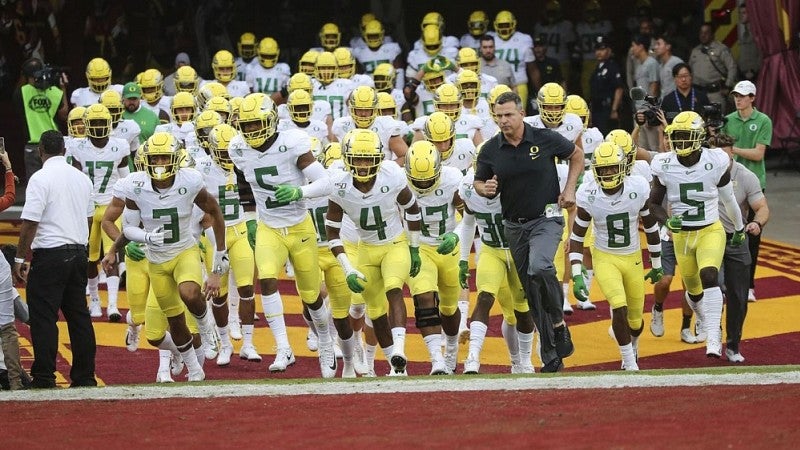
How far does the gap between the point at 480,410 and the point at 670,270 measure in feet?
16.1

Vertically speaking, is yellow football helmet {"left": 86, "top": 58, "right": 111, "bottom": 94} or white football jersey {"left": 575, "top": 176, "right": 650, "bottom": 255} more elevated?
yellow football helmet {"left": 86, "top": 58, "right": 111, "bottom": 94}

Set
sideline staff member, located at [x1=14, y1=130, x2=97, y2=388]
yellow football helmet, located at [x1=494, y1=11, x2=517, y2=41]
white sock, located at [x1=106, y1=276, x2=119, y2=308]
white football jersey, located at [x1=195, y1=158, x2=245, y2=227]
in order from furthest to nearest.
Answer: yellow football helmet, located at [x1=494, y1=11, x2=517, y2=41] < white sock, located at [x1=106, y1=276, x2=119, y2=308] < white football jersey, located at [x1=195, y1=158, x2=245, y2=227] < sideline staff member, located at [x1=14, y1=130, x2=97, y2=388]

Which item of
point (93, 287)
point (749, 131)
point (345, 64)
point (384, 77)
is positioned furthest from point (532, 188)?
point (345, 64)

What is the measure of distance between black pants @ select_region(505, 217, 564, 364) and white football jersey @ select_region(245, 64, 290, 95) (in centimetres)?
888

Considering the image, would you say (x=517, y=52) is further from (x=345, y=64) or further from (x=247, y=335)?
(x=247, y=335)

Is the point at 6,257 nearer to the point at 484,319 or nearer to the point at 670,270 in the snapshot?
the point at 484,319

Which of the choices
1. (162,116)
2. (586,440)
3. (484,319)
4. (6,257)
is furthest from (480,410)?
(162,116)

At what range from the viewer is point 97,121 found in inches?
599

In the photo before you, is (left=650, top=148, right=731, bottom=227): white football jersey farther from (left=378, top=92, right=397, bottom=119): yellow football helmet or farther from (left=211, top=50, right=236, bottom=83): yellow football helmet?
(left=211, top=50, right=236, bottom=83): yellow football helmet

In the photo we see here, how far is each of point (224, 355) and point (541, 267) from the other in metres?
3.10

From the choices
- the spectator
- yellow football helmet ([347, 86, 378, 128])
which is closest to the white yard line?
yellow football helmet ([347, 86, 378, 128])

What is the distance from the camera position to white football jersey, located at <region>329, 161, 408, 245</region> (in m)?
12.1

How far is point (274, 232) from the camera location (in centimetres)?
1254

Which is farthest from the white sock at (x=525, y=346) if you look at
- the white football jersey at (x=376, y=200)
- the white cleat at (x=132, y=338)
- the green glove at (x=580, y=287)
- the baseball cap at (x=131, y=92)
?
the baseball cap at (x=131, y=92)
